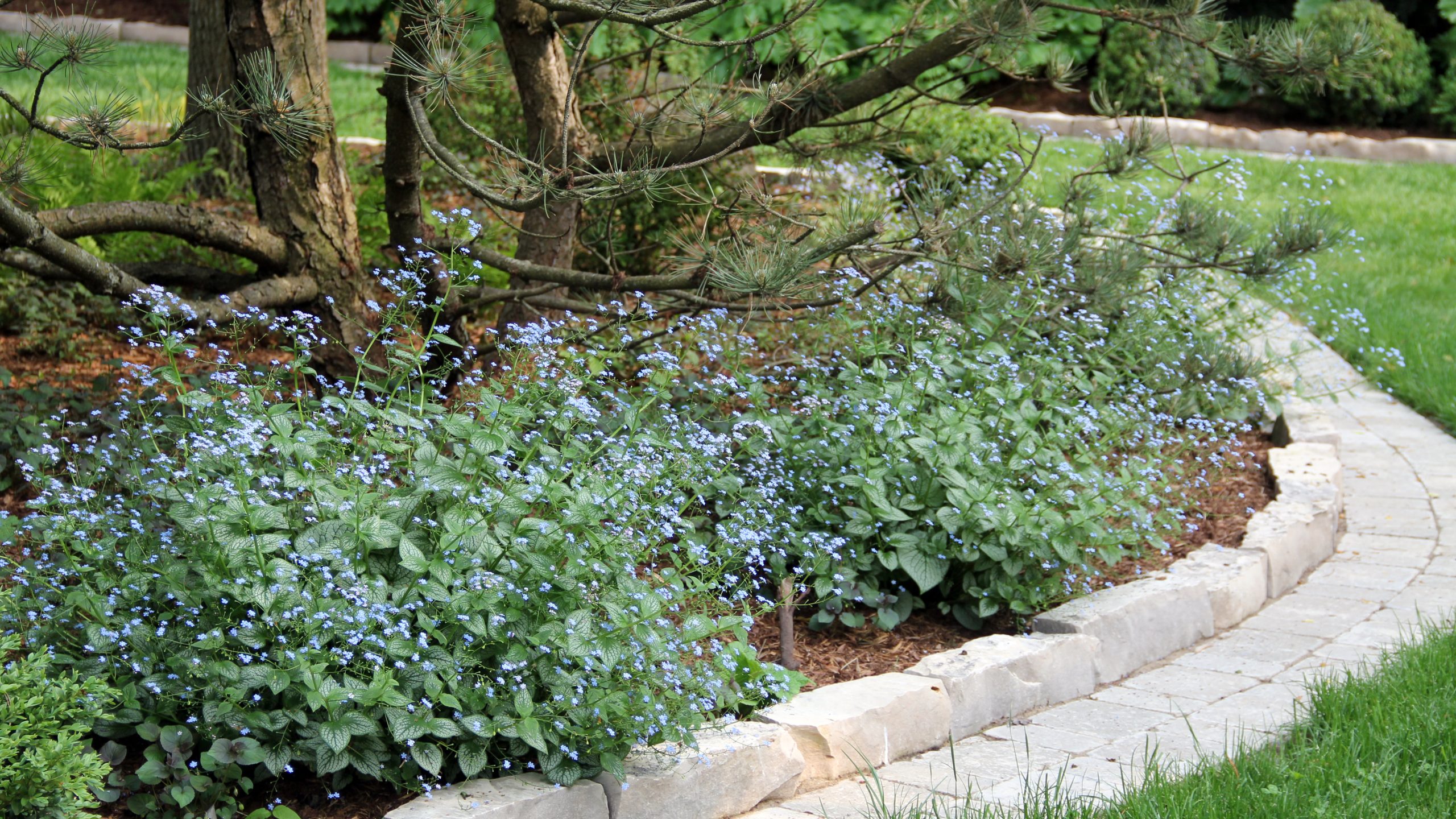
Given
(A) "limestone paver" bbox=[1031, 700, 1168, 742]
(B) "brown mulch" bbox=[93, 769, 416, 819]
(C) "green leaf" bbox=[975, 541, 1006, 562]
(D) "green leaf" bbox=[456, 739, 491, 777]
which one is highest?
(C) "green leaf" bbox=[975, 541, 1006, 562]

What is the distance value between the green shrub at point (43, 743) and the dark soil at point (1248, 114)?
10936 mm

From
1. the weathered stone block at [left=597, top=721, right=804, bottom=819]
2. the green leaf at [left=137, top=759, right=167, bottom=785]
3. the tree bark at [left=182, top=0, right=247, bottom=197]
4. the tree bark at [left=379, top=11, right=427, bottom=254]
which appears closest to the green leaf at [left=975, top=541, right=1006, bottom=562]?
the weathered stone block at [left=597, top=721, right=804, bottom=819]

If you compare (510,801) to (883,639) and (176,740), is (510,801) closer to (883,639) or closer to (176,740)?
(176,740)

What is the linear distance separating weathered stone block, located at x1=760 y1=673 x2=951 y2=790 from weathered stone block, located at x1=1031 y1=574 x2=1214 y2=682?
68 centimetres

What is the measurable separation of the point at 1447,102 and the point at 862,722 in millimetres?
11699

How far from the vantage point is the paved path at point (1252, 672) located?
318 cm

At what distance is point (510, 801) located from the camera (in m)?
2.68

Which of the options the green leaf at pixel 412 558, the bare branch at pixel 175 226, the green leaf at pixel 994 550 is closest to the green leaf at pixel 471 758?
the green leaf at pixel 412 558

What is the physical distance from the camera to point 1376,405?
6867 mm

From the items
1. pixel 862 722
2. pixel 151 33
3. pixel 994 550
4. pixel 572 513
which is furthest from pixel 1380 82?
pixel 151 33

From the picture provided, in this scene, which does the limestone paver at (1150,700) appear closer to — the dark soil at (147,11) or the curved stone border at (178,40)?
the curved stone border at (178,40)

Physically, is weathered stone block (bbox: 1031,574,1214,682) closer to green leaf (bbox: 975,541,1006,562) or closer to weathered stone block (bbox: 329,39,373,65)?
green leaf (bbox: 975,541,1006,562)

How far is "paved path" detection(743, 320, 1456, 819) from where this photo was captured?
125 inches

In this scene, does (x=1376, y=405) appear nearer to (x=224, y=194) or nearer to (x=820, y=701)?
(x=820, y=701)
